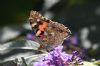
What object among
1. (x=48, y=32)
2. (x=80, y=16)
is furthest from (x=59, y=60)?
(x=80, y=16)

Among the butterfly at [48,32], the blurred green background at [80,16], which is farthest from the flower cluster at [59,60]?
the blurred green background at [80,16]

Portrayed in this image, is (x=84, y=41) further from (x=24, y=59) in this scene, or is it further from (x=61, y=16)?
(x=24, y=59)

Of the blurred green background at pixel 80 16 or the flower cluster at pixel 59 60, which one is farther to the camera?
the blurred green background at pixel 80 16

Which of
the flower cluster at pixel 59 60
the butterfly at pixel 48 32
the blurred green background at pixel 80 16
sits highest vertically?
the blurred green background at pixel 80 16

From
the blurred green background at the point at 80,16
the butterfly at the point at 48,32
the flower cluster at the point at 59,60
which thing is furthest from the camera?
the blurred green background at the point at 80,16

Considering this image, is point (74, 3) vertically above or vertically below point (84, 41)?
above

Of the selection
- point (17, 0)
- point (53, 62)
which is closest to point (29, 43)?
point (53, 62)

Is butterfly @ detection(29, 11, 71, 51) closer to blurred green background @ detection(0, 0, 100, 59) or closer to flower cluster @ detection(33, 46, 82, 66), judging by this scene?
flower cluster @ detection(33, 46, 82, 66)

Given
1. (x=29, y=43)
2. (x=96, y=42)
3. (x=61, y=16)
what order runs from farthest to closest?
(x=61, y=16)
(x=96, y=42)
(x=29, y=43)

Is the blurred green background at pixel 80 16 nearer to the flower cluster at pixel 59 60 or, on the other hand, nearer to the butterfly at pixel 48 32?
the butterfly at pixel 48 32
